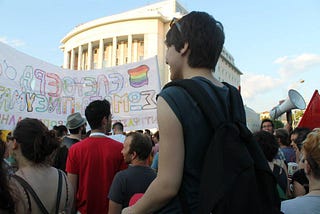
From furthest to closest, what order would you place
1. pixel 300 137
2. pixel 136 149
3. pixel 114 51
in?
1. pixel 114 51
2. pixel 300 137
3. pixel 136 149

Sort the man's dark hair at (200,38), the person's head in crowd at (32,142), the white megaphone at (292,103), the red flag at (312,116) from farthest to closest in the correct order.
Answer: the white megaphone at (292,103)
the red flag at (312,116)
the person's head in crowd at (32,142)
the man's dark hair at (200,38)

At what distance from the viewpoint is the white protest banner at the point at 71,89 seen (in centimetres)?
668

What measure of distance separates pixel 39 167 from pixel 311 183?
6.14 feet

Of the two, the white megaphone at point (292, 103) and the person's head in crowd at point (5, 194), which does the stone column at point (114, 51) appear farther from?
the person's head in crowd at point (5, 194)

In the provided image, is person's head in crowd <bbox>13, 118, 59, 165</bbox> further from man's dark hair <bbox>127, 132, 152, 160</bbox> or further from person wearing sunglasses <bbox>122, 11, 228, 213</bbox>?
person wearing sunglasses <bbox>122, 11, 228, 213</bbox>

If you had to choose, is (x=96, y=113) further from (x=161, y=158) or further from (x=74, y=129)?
(x=161, y=158)

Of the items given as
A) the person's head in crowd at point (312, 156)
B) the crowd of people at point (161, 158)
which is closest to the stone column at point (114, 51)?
the crowd of people at point (161, 158)

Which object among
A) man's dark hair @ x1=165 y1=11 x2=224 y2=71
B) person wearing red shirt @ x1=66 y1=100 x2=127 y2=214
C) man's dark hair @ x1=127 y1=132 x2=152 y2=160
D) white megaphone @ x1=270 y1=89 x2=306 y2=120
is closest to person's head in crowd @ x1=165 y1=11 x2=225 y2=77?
man's dark hair @ x1=165 y1=11 x2=224 y2=71

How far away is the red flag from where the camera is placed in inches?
249

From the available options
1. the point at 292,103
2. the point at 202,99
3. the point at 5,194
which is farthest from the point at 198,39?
the point at 292,103

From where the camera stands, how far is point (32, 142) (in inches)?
93.7

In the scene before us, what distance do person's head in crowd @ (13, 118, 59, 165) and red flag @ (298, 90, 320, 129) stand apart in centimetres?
519

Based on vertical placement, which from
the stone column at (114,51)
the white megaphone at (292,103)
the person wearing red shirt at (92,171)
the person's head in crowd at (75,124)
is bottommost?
the person wearing red shirt at (92,171)

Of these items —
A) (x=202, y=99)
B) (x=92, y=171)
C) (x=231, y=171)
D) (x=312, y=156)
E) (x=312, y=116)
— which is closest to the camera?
(x=231, y=171)
